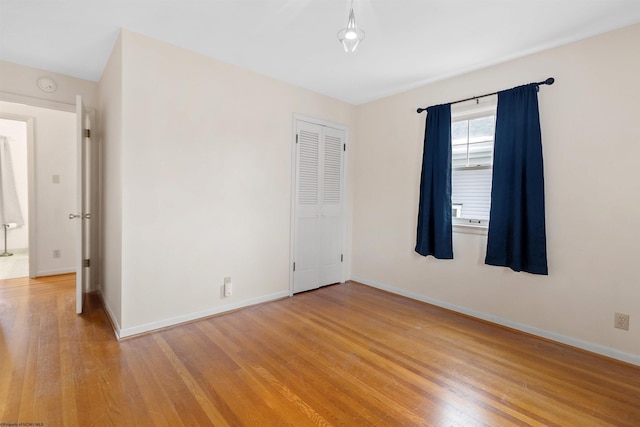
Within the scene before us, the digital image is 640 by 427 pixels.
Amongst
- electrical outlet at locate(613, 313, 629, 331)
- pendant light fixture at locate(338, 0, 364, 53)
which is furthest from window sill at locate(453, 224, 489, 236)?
pendant light fixture at locate(338, 0, 364, 53)

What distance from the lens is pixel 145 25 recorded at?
242cm

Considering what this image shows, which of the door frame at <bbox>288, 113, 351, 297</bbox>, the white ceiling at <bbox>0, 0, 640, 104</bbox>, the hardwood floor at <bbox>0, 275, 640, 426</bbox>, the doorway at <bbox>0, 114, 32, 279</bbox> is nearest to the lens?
the hardwood floor at <bbox>0, 275, 640, 426</bbox>

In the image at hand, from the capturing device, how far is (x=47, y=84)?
3.23 meters

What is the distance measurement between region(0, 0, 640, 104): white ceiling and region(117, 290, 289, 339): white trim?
2.50 m

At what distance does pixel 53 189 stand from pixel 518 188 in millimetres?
5895

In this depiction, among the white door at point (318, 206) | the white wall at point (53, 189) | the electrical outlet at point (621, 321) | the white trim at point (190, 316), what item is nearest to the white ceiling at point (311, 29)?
the white door at point (318, 206)

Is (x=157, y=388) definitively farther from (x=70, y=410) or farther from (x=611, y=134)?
(x=611, y=134)

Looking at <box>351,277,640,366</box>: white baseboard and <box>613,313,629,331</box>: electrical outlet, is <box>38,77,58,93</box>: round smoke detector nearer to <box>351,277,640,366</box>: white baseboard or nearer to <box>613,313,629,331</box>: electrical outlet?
<box>351,277,640,366</box>: white baseboard

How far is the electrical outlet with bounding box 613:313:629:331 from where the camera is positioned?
233cm

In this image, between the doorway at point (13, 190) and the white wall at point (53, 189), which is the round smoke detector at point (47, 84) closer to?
the white wall at point (53, 189)

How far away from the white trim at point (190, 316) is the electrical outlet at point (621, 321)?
3047 mm

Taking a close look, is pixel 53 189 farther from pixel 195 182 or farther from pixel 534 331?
pixel 534 331

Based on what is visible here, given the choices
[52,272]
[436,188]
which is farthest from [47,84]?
[436,188]

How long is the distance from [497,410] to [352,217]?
2.97 metres
